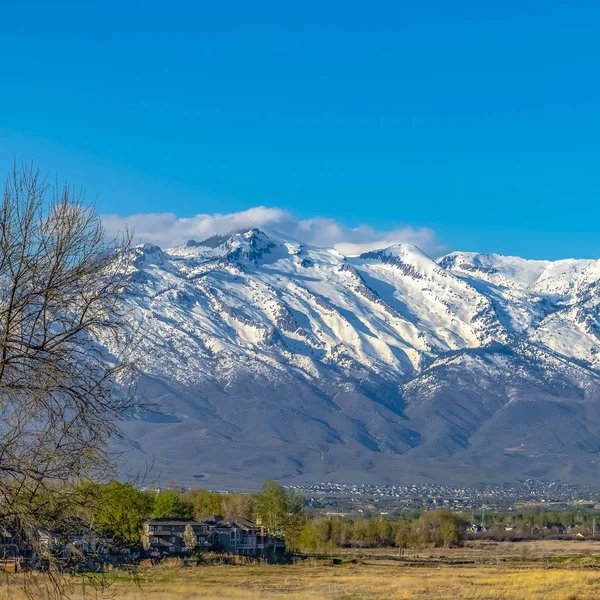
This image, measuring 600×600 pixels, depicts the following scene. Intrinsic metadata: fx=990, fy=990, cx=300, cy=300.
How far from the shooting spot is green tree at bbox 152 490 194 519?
331 feet

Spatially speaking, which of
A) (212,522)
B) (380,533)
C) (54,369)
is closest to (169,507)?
(212,522)

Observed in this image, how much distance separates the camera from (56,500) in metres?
12.8

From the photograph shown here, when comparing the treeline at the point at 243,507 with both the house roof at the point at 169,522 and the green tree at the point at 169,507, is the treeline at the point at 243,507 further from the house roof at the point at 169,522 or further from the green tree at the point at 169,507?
the house roof at the point at 169,522

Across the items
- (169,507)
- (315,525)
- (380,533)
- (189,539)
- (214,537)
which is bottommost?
(380,533)

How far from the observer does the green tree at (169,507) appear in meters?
101

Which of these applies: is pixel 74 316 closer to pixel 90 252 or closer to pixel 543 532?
pixel 90 252

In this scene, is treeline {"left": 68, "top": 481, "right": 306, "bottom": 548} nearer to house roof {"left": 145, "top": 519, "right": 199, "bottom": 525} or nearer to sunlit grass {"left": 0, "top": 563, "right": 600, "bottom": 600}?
house roof {"left": 145, "top": 519, "right": 199, "bottom": 525}

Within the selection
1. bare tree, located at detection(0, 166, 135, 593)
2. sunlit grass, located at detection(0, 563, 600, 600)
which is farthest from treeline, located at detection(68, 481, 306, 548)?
bare tree, located at detection(0, 166, 135, 593)

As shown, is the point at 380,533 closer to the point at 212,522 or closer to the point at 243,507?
the point at 243,507

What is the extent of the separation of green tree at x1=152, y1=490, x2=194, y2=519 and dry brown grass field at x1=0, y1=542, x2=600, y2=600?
54.4 feet

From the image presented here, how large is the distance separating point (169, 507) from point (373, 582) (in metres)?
43.3

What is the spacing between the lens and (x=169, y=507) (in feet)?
342

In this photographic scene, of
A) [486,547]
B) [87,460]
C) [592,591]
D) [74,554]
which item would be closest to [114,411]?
[87,460]

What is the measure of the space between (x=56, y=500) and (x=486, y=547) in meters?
131
